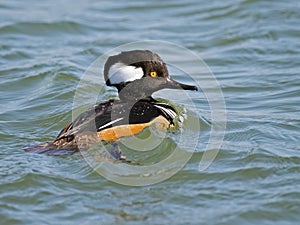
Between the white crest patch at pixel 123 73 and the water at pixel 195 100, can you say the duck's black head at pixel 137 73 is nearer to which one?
the white crest patch at pixel 123 73

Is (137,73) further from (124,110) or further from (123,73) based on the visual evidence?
(124,110)

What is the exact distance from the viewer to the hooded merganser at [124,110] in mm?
7527

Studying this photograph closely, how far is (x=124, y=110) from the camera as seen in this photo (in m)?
7.74

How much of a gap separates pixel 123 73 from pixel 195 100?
2.35 metres

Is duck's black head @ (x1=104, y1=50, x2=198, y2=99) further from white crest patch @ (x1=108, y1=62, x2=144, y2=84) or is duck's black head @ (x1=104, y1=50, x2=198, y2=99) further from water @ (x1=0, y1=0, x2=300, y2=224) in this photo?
water @ (x1=0, y1=0, x2=300, y2=224)

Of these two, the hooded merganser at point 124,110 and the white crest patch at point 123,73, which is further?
the white crest patch at point 123,73

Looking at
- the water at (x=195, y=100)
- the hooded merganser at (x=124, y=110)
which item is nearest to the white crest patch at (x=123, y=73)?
the hooded merganser at (x=124, y=110)

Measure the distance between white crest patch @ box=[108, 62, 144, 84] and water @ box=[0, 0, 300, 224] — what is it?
3.75ft

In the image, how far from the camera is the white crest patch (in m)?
7.92

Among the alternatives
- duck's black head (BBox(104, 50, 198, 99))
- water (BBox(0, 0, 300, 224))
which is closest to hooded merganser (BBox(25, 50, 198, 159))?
duck's black head (BBox(104, 50, 198, 99))

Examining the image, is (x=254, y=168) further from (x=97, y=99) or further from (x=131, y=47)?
(x=131, y=47)

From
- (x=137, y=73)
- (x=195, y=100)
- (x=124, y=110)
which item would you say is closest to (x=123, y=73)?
(x=137, y=73)

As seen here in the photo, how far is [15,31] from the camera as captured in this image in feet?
44.6

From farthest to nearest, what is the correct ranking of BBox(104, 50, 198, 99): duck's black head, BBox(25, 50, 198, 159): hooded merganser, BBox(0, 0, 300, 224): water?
BBox(104, 50, 198, 99): duck's black head, BBox(25, 50, 198, 159): hooded merganser, BBox(0, 0, 300, 224): water
